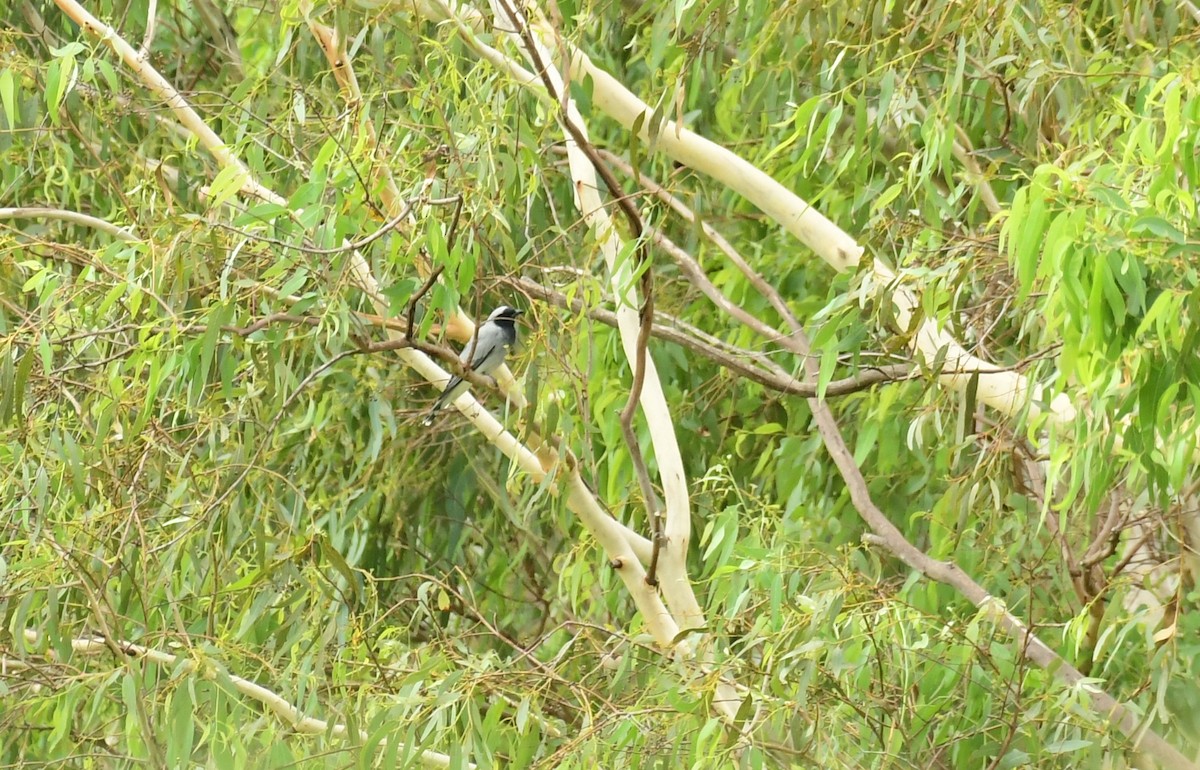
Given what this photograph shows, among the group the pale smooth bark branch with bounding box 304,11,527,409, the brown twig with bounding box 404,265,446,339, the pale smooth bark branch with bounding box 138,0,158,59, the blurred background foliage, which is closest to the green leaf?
the blurred background foliage

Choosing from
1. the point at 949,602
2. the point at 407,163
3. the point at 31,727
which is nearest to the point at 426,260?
the point at 407,163

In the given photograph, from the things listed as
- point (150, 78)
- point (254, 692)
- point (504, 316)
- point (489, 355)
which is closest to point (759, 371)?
point (489, 355)

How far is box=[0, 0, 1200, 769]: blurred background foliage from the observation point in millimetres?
2672

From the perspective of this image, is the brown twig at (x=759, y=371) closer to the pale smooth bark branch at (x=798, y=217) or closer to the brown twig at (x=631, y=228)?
the pale smooth bark branch at (x=798, y=217)

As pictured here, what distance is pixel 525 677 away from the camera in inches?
117

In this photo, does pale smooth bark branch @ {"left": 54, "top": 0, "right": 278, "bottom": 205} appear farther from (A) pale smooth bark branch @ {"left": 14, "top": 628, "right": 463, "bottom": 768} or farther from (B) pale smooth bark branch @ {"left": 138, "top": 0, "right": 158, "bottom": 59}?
(A) pale smooth bark branch @ {"left": 14, "top": 628, "right": 463, "bottom": 768}

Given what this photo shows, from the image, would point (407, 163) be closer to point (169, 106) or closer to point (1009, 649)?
point (169, 106)

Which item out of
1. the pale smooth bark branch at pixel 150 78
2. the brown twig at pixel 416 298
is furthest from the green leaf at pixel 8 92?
the brown twig at pixel 416 298

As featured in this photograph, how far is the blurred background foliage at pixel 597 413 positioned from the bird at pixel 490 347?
0.21 metres

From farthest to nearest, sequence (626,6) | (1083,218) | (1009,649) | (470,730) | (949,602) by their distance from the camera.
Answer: (626,6) < (949,602) < (1009,649) < (470,730) < (1083,218)

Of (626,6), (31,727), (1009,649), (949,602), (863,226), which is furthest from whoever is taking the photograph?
(626,6)

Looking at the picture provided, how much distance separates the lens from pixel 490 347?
14.0ft

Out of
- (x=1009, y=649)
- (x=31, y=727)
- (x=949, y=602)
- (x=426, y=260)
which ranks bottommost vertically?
(x=31, y=727)

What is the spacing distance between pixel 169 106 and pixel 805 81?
5.34 ft
